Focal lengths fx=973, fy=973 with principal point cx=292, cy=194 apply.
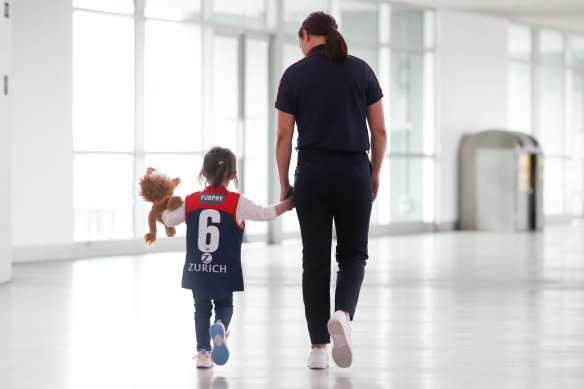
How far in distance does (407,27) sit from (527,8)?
7.04 feet

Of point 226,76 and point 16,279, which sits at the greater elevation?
point 226,76

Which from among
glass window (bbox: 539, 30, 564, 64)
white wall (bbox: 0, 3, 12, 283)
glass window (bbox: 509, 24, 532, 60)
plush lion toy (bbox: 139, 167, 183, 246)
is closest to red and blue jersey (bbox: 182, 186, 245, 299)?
plush lion toy (bbox: 139, 167, 183, 246)

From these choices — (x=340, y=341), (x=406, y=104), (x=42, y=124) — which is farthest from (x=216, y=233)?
(x=406, y=104)

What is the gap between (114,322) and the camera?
5855 mm

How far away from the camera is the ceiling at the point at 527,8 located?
632 inches

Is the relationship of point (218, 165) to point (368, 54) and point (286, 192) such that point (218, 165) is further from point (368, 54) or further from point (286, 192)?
point (368, 54)

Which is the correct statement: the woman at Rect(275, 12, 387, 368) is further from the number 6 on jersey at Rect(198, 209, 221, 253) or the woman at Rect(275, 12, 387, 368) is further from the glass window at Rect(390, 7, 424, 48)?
the glass window at Rect(390, 7, 424, 48)

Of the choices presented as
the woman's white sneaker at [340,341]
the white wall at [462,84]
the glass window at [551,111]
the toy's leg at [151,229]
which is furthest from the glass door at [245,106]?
the woman's white sneaker at [340,341]

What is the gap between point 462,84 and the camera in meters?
17.2

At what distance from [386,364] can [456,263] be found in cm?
601

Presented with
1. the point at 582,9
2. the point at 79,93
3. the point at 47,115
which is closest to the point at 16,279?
the point at 47,115

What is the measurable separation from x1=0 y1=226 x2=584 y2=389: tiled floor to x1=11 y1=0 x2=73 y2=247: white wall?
858mm

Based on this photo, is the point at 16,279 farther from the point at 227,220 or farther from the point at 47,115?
the point at 227,220

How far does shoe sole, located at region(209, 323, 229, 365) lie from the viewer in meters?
4.05
